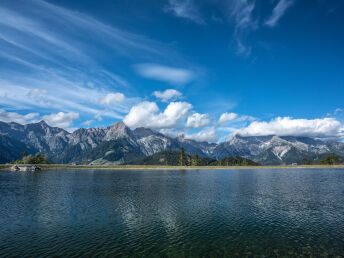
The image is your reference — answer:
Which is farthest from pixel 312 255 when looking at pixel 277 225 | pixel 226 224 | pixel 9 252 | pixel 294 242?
pixel 9 252

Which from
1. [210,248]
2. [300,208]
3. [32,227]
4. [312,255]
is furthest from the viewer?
[300,208]

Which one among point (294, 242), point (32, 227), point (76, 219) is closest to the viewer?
point (294, 242)

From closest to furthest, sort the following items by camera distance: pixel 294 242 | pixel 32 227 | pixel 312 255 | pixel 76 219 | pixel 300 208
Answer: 1. pixel 312 255
2. pixel 294 242
3. pixel 32 227
4. pixel 76 219
5. pixel 300 208

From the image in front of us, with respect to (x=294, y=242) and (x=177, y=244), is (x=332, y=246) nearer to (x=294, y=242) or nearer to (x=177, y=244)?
(x=294, y=242)

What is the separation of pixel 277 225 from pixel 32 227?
48948 mm

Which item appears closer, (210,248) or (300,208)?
(210,248)

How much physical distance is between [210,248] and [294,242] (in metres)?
14.4

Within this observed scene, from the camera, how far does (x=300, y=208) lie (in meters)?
57.8

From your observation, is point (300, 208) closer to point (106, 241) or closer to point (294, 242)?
point (294, 242)

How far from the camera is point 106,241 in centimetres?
3516

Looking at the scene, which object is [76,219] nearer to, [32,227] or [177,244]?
[32,227]

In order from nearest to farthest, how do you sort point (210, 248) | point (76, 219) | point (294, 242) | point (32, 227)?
1. point (210, 248)
2. point (294, 242)
3. point (32, 227)
4. point (76, 219)

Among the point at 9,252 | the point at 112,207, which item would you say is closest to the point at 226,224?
the point at 112,207

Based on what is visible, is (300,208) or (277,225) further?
(300,208)
